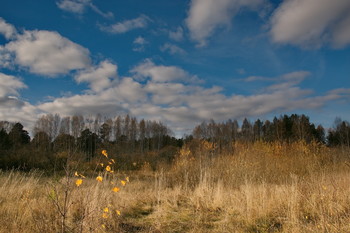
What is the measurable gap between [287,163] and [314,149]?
1.85 metres

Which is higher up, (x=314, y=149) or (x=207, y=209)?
(x=314, y=149)

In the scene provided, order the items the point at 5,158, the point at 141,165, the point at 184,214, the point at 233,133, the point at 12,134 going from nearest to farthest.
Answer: the point at 184,214 → the point at 5,158 → the point at 141,165 → the point at 12,134 → the point at 233,133

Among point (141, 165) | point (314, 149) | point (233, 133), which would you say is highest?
point (233, 133)

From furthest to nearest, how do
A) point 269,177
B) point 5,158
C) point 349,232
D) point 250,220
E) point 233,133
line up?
point 233,133 → point 5,158 → point 269,177 → point 250,220 → point 349,232

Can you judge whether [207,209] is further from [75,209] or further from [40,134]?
[40,134]

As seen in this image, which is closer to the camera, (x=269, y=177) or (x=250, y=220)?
(x=250, y=220)

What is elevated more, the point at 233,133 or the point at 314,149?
the point at 233,133

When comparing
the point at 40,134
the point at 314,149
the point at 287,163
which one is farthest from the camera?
the point at 40,134

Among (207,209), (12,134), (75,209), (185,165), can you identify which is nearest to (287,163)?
(185,165)

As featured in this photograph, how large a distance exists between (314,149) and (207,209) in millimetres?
8268

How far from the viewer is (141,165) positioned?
74.9ft

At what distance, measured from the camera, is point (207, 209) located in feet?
17.7

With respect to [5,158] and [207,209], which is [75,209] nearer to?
[207,209]

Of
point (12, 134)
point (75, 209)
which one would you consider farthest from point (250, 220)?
point (12, 134)
